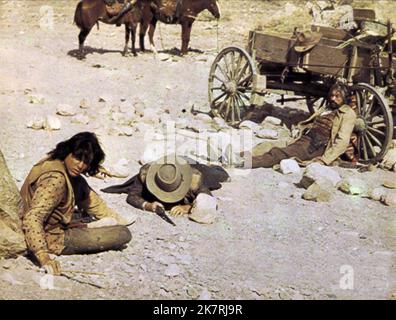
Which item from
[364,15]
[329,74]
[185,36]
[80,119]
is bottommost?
[80,119]

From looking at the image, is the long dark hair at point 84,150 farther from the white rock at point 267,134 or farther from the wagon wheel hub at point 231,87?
the wagon wheel hub at point 231,87

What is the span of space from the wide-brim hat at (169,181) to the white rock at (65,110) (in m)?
3.48

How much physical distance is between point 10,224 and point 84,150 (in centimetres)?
73

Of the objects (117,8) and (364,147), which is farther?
(117,8)

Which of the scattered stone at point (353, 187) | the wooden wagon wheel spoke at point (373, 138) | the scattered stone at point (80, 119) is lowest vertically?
the scattered stone at point (353, 187)

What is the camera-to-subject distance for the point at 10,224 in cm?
502

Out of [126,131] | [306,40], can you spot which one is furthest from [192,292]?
[306,40]

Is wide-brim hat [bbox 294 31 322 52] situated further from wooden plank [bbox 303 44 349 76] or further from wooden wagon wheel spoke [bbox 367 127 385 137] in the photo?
wooden wagon wheel spoke [bbox 367 127 385 137]

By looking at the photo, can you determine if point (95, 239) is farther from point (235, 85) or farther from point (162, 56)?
point (162, 56)

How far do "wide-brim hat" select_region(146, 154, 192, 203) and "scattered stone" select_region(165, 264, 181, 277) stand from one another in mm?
1219

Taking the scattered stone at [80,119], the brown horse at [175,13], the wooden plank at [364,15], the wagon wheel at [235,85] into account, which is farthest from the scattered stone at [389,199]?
the brown horse at [175,13]

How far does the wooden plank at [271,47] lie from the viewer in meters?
9.47

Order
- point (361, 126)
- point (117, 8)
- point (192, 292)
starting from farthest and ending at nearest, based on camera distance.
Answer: point (117, 8)
point (361, 126)
point (192, 292)

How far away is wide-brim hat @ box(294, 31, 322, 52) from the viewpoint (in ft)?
29.8
